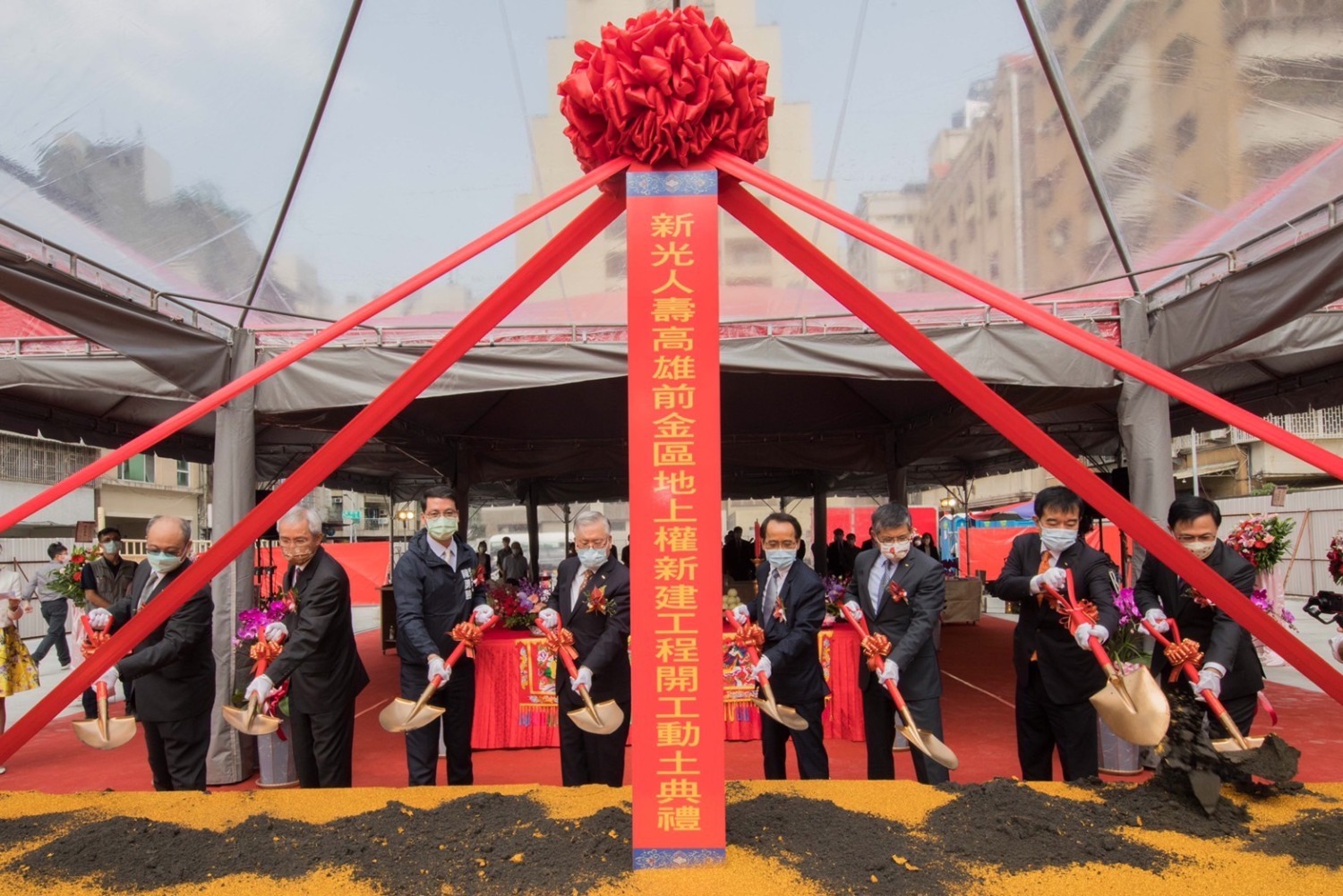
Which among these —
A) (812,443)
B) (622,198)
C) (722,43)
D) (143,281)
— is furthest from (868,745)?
(812,443)

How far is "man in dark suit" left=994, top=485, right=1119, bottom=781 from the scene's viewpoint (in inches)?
120

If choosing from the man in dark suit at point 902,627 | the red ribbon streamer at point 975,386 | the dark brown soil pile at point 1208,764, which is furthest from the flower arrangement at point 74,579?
the dark brown soil pile at point 1208,764

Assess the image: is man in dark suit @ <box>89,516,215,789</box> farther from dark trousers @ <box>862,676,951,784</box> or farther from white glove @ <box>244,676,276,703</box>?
dark trousers @ <box>862,676,951,784</box>

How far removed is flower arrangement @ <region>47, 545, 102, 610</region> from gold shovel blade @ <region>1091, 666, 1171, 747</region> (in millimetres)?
6441

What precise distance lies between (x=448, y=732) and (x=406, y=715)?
1.07 meters

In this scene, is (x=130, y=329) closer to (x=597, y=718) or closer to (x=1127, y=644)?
(x=597, y=718)

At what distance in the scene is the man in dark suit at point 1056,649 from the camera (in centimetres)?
304

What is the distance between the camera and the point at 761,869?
5.89 ft

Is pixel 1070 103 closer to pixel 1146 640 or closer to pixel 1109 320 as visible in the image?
pixel 1109 320

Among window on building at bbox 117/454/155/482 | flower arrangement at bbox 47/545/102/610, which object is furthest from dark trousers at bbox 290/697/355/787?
window on building at bbox 117/454/155/482

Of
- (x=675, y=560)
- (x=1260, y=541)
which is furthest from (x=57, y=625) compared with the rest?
(x=1260, y=541)

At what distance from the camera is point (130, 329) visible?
3.62 m

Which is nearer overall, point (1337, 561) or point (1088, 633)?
point (1088, 633)

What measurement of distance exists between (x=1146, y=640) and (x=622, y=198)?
3.36 meters
